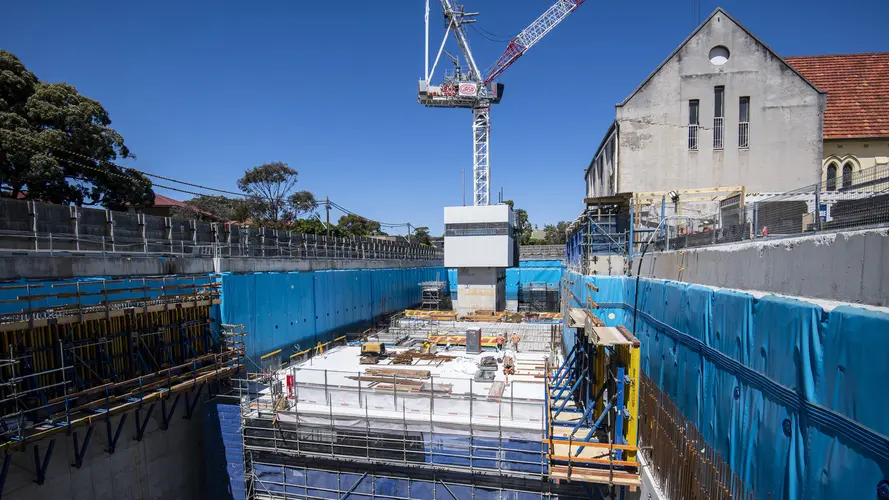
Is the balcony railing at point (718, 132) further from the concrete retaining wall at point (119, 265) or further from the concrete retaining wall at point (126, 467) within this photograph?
the concrete retaining wall at point (126, 467)

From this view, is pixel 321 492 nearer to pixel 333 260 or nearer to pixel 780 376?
pixel 780 376

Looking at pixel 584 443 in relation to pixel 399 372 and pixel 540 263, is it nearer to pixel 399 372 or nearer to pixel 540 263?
pixel 399 372

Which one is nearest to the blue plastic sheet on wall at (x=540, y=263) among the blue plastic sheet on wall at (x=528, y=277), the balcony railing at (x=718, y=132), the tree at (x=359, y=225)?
the blue plastic sheet on wall at (x=528, y=277)

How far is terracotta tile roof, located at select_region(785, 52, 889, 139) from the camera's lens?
20531 mm

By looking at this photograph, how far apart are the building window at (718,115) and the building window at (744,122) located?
661 mm

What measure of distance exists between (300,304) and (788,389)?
1978 centimetres

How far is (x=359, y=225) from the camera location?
2640 inches

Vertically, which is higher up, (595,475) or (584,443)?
(584,443)

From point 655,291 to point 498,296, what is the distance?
81.2 ft

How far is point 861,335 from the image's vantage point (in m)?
3.46

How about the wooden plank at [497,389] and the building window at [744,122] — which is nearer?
the wooden plank at [497,389]

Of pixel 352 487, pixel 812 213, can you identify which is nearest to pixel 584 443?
pixel 812 213

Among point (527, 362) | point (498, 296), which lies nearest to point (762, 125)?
point (527, 362)

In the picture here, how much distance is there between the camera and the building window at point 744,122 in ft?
58.5
